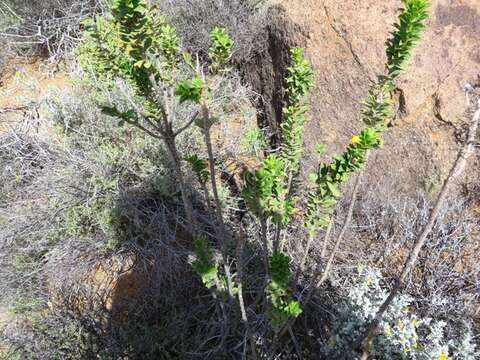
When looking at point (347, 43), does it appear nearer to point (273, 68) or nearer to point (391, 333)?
point (273, 68)

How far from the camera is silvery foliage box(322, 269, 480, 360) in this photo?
190 cm

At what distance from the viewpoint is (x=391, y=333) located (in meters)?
1.96

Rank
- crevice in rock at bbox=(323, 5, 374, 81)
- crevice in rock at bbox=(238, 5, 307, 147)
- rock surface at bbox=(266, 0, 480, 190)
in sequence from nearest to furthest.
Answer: rock surface at bbox=(266, 0, 480, 190) → crevice in rock at bbox=(323, 5, 374, 81) → crevice in rock at bbox=(238, 5, 307, 147)

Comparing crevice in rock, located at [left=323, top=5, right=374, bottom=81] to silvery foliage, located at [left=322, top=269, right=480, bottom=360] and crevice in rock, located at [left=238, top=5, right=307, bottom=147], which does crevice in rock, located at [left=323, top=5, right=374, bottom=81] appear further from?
silvery foliage, located at [left=322, top=269, right=480, bottom=360]

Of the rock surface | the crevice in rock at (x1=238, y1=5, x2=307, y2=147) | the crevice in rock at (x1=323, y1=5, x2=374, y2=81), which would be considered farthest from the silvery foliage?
the crevice in rock at (x1=238, y1=5, x2=307, y2=147)

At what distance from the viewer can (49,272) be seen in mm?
2660

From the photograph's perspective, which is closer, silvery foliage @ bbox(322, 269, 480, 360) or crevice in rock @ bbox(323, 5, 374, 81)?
silvery foliage @ bbox(322, 269, 480, 360)

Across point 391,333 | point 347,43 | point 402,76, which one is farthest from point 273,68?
point 391,333

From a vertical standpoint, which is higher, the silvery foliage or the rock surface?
the rock surface

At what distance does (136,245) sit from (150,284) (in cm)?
30

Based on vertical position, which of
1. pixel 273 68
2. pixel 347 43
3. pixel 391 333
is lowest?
pixel 391 333

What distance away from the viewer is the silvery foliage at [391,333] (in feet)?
6.22

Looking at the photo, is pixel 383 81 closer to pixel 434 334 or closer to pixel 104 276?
pixel 434 334

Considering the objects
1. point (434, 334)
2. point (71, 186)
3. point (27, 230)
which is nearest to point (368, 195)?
point (434, 334)
